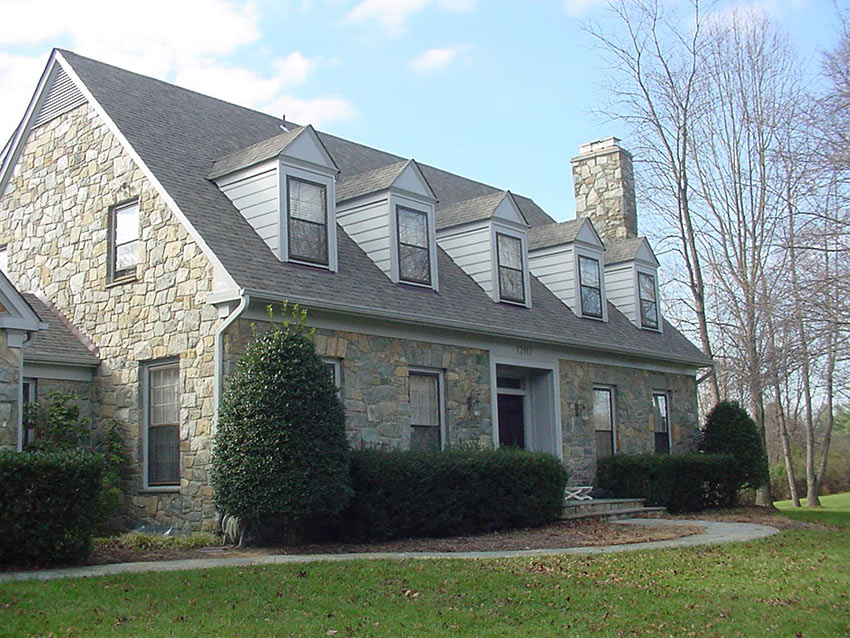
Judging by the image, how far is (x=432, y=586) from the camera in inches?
311

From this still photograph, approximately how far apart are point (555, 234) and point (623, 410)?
379cm

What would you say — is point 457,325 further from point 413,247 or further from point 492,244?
point 492,244

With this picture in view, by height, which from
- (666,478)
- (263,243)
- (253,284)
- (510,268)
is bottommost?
(666,478)

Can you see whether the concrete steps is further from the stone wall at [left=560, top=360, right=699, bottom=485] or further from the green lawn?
the green lawn

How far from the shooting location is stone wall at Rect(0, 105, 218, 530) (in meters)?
12.2

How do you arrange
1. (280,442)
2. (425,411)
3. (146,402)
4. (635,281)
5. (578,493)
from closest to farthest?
(280,442), (146,402), (425,411), (578,493), (635,281)

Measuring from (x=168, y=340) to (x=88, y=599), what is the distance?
5818mm

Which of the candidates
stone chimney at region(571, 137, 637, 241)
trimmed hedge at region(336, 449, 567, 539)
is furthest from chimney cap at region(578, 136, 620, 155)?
trimmed hedge at region(336, 449, 567, 539)

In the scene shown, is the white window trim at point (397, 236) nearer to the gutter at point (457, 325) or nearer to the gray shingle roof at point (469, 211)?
the gutter at point (457, 325)

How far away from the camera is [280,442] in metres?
10.9

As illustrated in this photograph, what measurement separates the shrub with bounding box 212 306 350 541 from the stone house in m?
0.76

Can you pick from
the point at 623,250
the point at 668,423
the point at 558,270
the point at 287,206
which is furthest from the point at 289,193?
the point at 668,423

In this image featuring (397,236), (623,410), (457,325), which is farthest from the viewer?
(623,410)

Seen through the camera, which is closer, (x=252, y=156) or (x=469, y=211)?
(x=252, y=156)
